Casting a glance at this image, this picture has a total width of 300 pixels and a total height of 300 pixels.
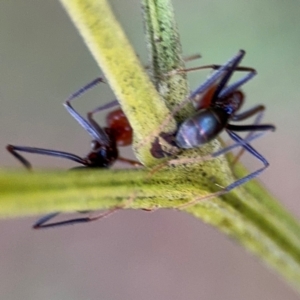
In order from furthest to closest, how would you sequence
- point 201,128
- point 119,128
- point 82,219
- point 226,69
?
1. point 119,128
2. point 226,69
3. point 82,219
4. point 201,128

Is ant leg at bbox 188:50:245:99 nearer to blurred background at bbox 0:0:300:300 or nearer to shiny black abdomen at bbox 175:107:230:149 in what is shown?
shiny black abdomen at bbox 175:107:230:149

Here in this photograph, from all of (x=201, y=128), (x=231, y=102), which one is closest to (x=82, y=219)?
(x=201, y=128)

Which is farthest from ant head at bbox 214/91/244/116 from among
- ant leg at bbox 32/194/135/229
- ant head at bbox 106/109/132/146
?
ant leg at bbox 32/194/135/229

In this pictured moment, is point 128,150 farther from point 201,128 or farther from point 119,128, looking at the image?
point 201,128

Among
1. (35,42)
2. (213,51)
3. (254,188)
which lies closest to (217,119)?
(254,188)

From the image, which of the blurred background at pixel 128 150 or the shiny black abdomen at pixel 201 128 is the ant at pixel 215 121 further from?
the blurred background at pixel 128 150

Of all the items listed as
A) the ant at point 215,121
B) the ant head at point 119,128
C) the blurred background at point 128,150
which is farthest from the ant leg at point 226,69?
the blurred background at point 128,150
